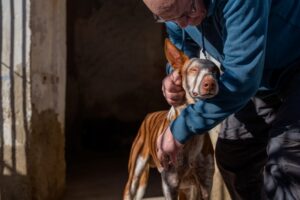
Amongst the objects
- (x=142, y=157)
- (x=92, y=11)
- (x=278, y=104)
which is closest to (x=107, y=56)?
(x=92, y=11)

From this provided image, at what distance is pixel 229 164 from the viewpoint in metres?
3.16

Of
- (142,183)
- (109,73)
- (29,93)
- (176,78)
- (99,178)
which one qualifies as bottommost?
(99,178)

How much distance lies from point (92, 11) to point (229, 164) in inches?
188

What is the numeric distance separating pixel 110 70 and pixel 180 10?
547 centimetres

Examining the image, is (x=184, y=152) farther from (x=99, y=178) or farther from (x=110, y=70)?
(x=110, y=70)

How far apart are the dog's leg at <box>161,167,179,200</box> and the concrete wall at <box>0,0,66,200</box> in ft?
6.13

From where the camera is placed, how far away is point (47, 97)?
15.9 feet

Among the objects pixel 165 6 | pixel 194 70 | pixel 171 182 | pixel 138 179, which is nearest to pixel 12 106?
pixel 138 179

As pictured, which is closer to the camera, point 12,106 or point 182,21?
point 182,21

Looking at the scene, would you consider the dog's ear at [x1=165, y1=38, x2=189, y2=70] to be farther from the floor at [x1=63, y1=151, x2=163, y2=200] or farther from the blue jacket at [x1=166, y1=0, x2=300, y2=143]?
the floor at [x1=63, y1=151, x2=163, y2=200]

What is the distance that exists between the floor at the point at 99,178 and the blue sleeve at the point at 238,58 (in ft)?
9.68

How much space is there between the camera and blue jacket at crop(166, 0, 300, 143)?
7.32 ft

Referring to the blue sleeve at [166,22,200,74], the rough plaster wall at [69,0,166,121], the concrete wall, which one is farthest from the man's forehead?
the rough plaster wall at [69,0,166,121]

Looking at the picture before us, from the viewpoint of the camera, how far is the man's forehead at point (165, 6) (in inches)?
90.4
